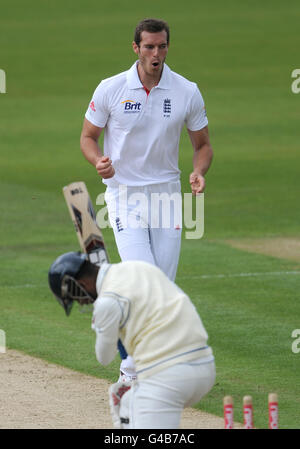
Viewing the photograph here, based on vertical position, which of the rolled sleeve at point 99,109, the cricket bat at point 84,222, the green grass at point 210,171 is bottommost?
the green grass at point 210,171

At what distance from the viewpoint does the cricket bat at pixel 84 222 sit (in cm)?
674

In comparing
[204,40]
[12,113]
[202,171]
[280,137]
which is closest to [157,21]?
[202,171]

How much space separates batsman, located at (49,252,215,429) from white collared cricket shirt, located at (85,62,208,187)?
2.27 meters

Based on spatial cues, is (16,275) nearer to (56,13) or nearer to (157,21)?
(157,21)

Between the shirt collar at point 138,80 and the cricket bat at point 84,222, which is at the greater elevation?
the shirt collar at point 138,80

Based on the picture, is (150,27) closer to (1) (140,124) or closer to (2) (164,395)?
(1) (140,124)

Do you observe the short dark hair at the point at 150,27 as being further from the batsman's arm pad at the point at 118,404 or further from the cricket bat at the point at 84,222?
the batsman's arm pad at the point at 118,404

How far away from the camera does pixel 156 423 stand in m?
6.12

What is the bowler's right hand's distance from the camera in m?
7.88

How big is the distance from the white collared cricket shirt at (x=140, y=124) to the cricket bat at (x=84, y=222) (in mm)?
1689

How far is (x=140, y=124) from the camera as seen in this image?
8.48m

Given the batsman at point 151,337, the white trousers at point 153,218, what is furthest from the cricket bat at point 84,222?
the white trousers at point 153,218

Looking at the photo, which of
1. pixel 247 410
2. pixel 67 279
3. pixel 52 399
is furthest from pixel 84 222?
pixel 52 399

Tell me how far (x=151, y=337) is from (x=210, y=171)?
671 inches
